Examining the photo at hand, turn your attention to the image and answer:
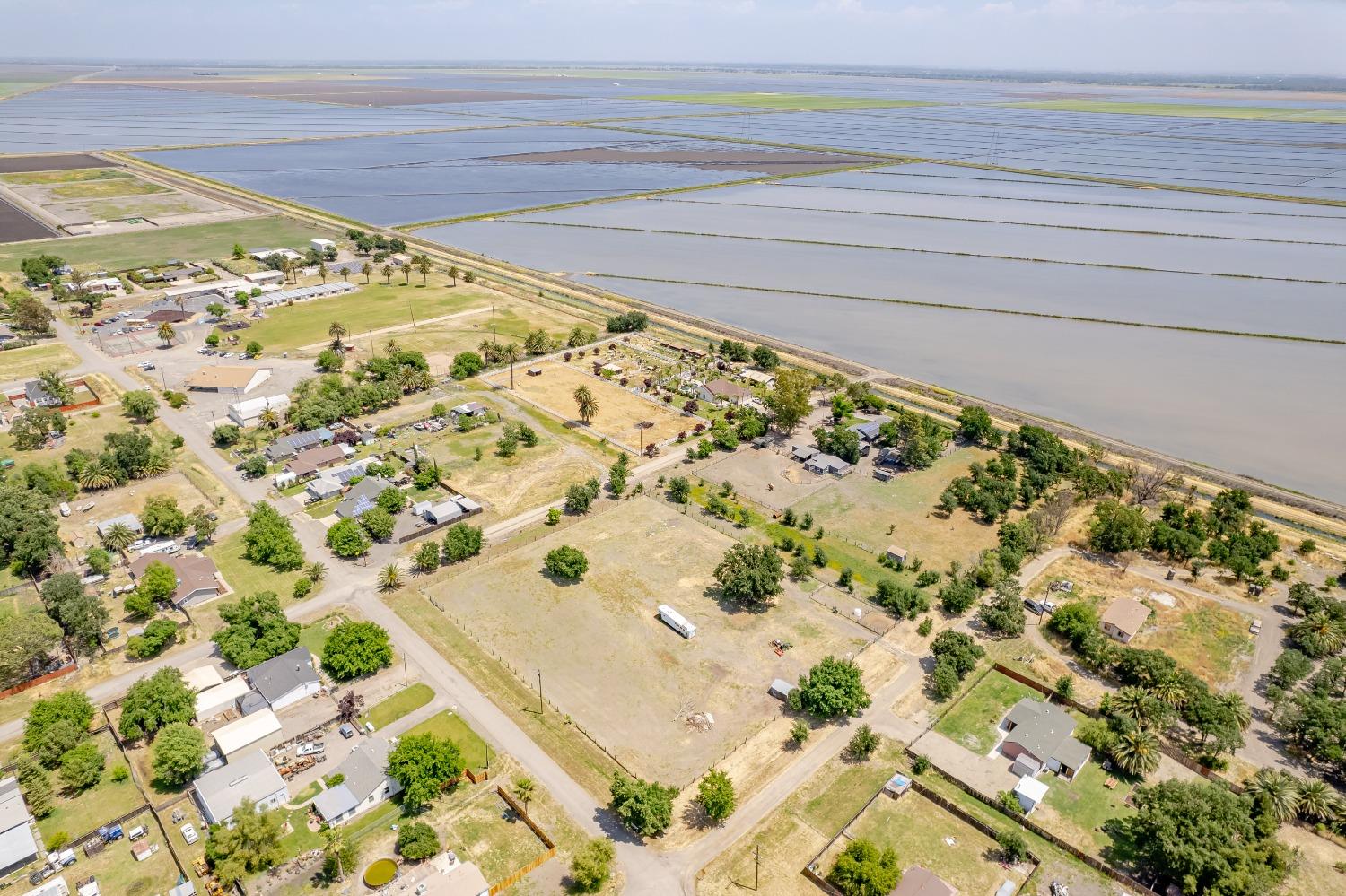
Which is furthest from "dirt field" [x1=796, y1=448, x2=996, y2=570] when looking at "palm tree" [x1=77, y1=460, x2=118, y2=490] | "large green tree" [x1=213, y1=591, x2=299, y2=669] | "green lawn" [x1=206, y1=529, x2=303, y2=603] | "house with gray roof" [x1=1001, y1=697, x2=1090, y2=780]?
"palm tree" [x1=77, y1=460, x2=118, y2=490]

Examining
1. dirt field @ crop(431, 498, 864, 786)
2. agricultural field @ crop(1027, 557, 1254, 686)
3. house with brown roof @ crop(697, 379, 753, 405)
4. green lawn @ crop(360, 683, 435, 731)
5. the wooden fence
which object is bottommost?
green lawn @ crop(360, 683, 435, 731)

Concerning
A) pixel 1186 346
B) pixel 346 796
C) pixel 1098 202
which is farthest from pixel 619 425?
pixel 1098 202

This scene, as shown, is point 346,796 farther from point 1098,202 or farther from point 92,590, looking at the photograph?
point 1098,202

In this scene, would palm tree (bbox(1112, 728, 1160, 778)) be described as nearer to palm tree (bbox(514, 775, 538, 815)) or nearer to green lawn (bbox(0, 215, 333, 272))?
palm tree (bbox(514, 775, 538, 815))

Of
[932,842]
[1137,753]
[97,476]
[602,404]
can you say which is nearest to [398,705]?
[932,842]

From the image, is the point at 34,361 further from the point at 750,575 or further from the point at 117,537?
the point at 750,575

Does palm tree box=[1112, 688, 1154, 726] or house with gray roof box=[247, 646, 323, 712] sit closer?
palm tree box=[1112, 688, 1154, 726]
